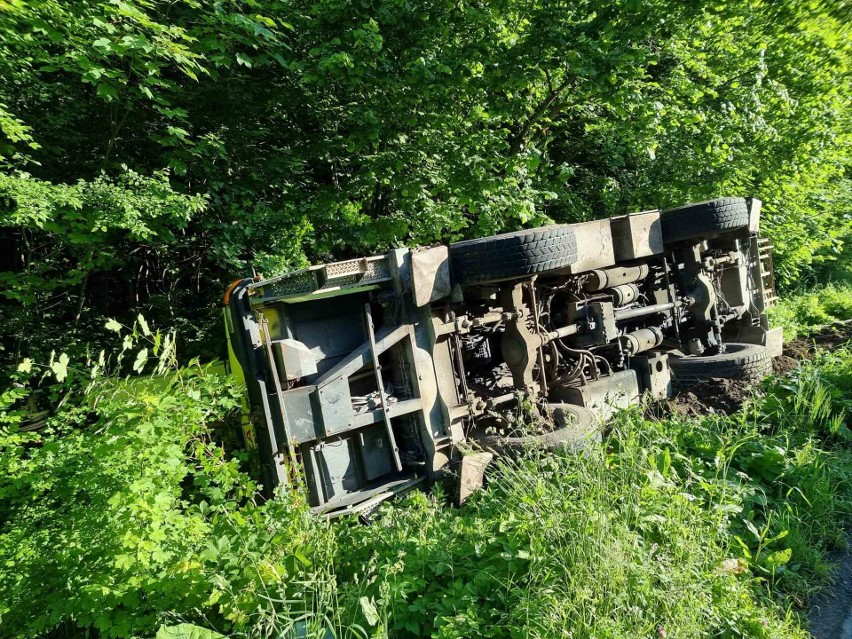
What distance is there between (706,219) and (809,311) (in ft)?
23.2

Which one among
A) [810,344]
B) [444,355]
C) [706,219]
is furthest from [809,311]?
[444,355]

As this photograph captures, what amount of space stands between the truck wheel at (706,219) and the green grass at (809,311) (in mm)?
4257

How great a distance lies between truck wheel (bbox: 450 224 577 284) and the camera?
416 cm

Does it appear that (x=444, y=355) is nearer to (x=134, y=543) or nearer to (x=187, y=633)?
(x=134, y=543)

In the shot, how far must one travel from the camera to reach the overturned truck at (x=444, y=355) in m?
3.72

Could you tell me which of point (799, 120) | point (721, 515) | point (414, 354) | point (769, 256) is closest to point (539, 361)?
point (414, 354)

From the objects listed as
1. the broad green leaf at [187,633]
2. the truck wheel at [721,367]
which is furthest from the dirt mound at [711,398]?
the broad green leaf at [187,633]

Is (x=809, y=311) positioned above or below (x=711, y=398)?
below

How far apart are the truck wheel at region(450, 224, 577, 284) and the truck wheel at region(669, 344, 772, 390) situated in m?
2.47

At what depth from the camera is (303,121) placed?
7.59 metres

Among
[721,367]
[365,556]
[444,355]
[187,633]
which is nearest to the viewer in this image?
[187,633]

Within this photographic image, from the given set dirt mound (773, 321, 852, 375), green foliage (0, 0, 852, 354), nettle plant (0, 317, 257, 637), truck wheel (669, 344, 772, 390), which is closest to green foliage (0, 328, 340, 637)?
nettle plant (0, 317, 257, 637)

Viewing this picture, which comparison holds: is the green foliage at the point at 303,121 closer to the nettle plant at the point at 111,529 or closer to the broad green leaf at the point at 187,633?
the nettle plant at the point at 111,529

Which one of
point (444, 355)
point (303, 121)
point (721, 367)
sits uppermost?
point (303, 121)
